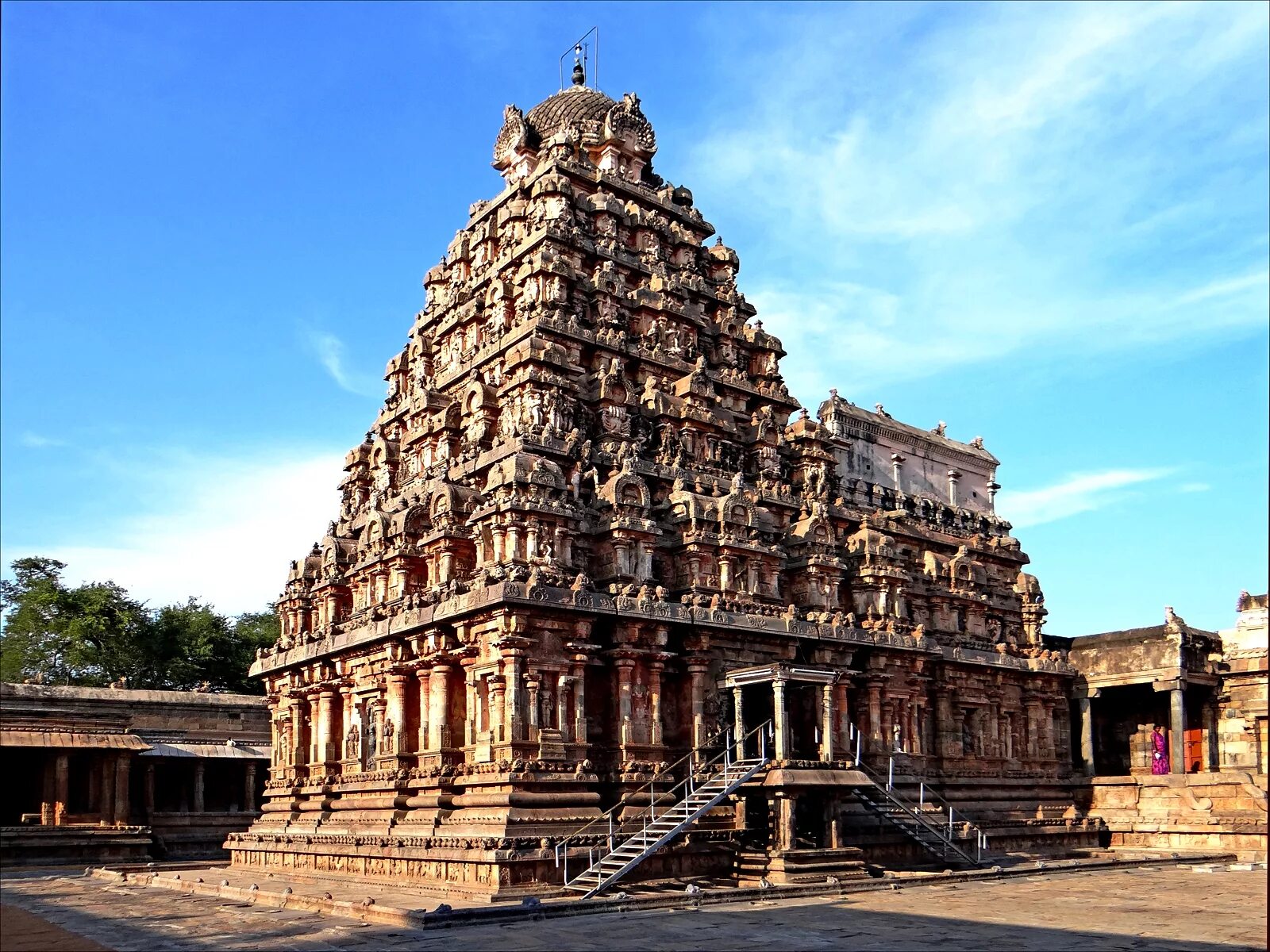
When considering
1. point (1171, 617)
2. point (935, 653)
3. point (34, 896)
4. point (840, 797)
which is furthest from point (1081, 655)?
point (34, 896)

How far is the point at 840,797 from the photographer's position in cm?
2766

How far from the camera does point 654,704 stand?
2852 centimetres

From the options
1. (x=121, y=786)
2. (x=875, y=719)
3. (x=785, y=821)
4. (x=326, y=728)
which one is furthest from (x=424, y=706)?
(x=121, y=786)

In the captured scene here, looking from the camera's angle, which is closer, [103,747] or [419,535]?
[419,535]

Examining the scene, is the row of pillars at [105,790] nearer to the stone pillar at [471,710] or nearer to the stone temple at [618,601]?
the stone temple at [618,601]

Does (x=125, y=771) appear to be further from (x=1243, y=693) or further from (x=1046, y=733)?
(x=1243, y=693)

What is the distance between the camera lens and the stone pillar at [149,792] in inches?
1737

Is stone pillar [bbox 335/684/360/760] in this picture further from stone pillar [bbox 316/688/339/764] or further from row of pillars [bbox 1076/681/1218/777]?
row of pillars [bbox 1076/681/1218/777]

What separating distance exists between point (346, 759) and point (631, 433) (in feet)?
39.6

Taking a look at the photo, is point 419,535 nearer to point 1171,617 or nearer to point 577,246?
point 577,246

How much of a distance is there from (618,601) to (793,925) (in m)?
9.67

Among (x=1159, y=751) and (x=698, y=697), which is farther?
(x=1159, y=751)

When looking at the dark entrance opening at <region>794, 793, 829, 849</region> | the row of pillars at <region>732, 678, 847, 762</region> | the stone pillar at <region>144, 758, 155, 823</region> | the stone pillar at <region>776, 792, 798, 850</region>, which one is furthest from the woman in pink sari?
the stone pillar at <region>144, 758, 155, 823</region>

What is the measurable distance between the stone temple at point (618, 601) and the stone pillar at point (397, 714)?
0.10m
